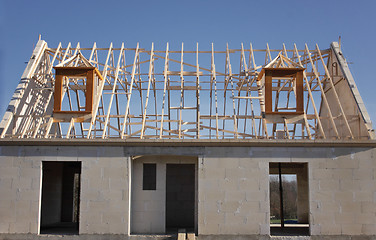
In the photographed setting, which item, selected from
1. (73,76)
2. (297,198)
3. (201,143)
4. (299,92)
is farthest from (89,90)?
(297,198)

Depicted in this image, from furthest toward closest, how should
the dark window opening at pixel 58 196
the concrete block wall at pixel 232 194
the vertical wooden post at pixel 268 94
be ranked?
the dark window opening at pixel 58 196 → the vertical wooden post at pixel 268 94 → the concrete block wall at pixel 232 194

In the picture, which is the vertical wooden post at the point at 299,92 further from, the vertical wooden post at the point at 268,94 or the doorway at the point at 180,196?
the doorway at the point at 180,196

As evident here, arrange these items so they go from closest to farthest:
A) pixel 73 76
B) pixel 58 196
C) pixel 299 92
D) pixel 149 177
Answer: pixel 149 177
pixel 299 92
pixel 73 76
pixel 58 196

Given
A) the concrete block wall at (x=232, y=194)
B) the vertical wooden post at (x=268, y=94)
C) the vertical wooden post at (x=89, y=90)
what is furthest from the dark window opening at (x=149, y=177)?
the vertical wooden post at (x=268, y=94)

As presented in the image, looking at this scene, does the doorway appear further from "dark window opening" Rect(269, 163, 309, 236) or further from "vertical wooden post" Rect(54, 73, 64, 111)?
"vertical wooden post" Rect(54, 73, 64, 111)

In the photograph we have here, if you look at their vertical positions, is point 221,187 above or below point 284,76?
below

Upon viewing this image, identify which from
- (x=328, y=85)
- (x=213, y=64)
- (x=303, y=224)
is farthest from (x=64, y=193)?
(x=328, y=85)

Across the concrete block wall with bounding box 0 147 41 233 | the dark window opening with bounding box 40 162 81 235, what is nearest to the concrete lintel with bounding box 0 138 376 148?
the concrete block wall with bounding box 0 147 41 233

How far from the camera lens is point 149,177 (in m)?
21.5

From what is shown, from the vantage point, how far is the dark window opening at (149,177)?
2131 centimetres

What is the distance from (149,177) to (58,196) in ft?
27.3

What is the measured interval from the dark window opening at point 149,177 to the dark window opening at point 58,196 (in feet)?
16.2

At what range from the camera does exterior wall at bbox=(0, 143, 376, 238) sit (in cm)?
1998

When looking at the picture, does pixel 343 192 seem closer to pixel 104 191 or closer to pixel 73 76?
pixel 104 191
